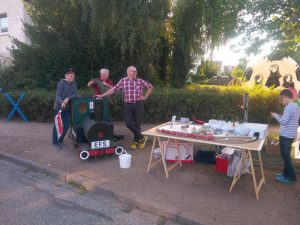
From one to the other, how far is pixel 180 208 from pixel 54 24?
1026 centimetres

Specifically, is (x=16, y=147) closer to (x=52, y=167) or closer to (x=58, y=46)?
(x=52, y=167)

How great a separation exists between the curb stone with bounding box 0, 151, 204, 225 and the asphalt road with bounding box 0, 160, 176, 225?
0.08 metres

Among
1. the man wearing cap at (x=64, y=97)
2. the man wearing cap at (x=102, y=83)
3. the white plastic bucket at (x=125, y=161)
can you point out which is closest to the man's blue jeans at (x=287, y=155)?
the white plastic bucket at (x=125, y=161)

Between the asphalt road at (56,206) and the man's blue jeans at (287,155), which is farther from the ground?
the man's blue jeans at (287,155)

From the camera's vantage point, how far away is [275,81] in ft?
49.9

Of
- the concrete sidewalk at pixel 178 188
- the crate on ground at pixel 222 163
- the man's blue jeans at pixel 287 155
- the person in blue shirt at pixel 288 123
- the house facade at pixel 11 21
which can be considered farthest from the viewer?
the house facade at pixel 11 21

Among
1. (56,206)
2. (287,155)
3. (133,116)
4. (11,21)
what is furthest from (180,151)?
(11,21)

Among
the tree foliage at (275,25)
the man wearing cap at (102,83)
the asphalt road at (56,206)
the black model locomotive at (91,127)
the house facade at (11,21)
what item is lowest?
the asphalt road at (56,206)

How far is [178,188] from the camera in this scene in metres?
4.61

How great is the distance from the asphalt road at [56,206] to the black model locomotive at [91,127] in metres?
0.97

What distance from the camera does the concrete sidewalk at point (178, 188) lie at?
3799 millimetres

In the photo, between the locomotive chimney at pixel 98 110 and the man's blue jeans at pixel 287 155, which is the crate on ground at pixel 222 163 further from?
the locomotive chimney at pixel 98 110

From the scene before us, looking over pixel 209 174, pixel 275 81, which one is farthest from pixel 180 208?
pixel 275 81

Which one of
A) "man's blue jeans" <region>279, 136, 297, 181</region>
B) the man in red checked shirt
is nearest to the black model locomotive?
the man in red checked shirt
